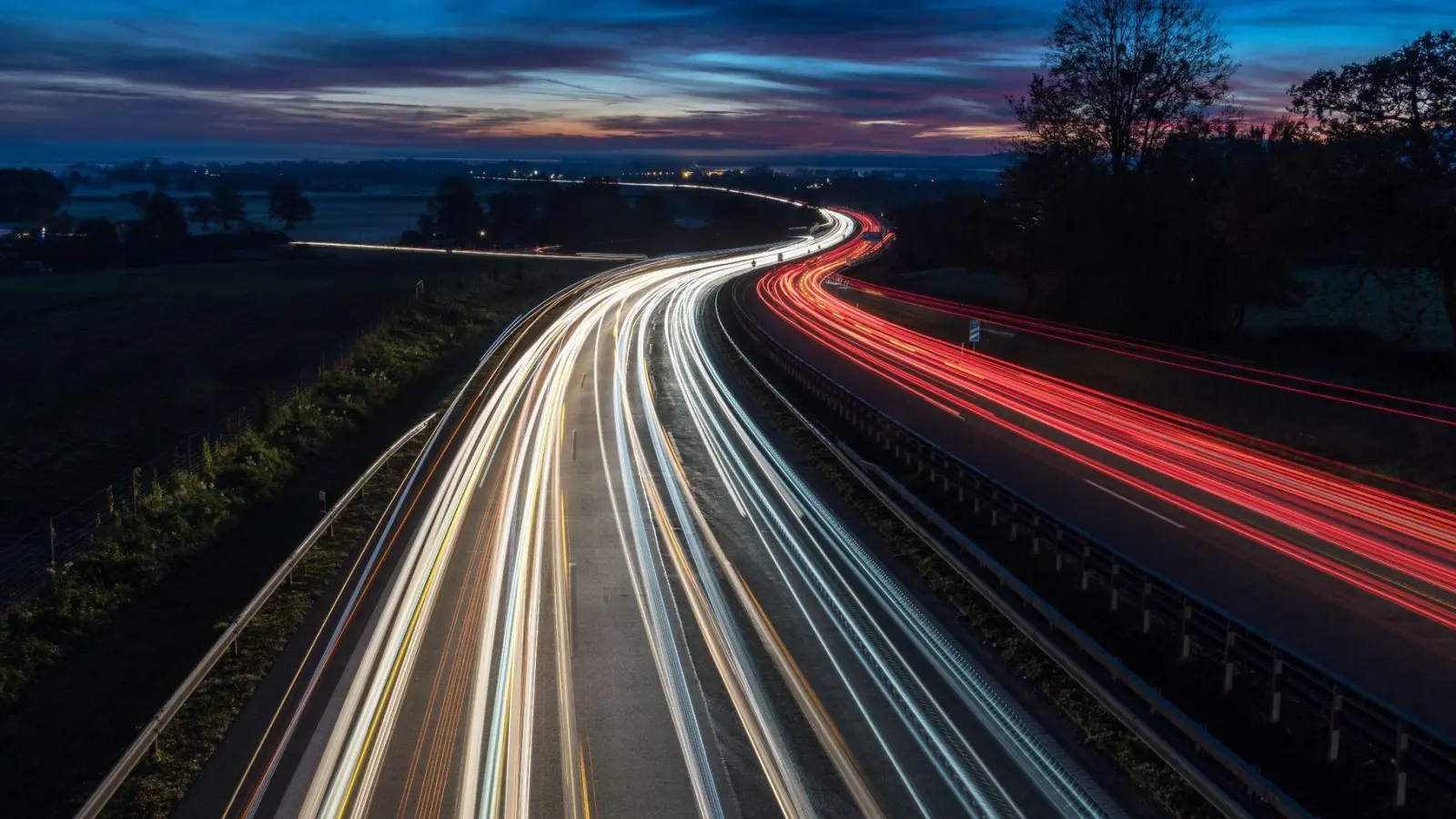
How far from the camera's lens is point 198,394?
3681 centimetres

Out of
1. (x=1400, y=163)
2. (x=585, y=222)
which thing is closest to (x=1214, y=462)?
(x=1400, y=163)

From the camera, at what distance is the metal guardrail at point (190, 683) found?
941cm

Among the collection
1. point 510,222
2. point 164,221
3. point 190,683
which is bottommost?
point 190,683

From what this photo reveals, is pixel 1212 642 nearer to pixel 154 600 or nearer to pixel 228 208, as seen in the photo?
pixel 154 600

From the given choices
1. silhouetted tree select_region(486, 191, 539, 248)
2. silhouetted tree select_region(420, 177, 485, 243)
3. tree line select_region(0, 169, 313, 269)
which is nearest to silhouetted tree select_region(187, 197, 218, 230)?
tree line select_region(0, 169, 313, 269)

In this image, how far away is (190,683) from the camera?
1155cm

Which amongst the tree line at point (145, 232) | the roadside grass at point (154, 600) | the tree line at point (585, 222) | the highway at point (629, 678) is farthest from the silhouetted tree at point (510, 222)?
the highway at point (629, 678)

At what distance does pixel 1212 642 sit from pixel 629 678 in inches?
268

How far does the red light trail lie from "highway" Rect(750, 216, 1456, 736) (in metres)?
0.05

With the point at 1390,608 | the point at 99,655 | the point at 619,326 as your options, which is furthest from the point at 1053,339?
the point at 99,655

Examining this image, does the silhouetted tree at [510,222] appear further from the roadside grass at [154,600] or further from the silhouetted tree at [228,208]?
the roadside grass at [154,600]

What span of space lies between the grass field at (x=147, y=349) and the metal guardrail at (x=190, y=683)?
9.84 m

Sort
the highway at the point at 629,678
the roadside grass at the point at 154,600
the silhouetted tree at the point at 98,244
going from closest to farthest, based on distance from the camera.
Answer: the highway at the point at 629,678, the roadside grass at the point at 154,600, the silhouetted tree at the point at 98,244

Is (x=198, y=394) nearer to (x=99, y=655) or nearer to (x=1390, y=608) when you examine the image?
(x=99, y=655)
